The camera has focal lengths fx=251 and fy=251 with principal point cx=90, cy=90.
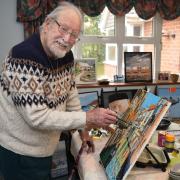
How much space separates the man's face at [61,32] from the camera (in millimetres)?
1118

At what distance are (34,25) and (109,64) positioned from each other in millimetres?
1032

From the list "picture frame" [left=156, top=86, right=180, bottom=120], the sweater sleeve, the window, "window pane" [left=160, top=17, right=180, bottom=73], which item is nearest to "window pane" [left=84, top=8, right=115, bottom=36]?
the window

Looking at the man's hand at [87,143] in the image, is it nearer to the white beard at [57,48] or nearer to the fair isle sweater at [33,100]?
the fair isle sweater at [33,100]

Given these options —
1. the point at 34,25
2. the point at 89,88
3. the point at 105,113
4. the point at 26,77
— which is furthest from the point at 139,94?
the point at 34,25

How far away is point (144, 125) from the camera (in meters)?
1.02

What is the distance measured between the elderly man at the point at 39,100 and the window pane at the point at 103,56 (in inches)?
62.6

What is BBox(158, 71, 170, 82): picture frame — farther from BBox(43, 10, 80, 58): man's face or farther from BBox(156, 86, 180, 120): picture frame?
BBox(43, 10, 80, 58): man's face

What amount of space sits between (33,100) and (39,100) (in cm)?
3

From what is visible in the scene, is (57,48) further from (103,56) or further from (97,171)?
(103,56)

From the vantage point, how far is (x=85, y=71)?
2.73 metres

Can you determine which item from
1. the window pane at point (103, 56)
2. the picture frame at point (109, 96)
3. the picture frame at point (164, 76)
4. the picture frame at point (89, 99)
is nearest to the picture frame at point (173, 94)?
the picture frame at point (164, 76)

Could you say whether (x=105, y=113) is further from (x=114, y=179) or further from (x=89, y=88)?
(x=89, y=88)

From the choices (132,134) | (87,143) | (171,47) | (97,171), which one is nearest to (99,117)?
(132,134)

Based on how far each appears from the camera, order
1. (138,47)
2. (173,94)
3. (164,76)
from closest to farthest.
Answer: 1. (173,94)
2. (164,76)
3. (138,47)
